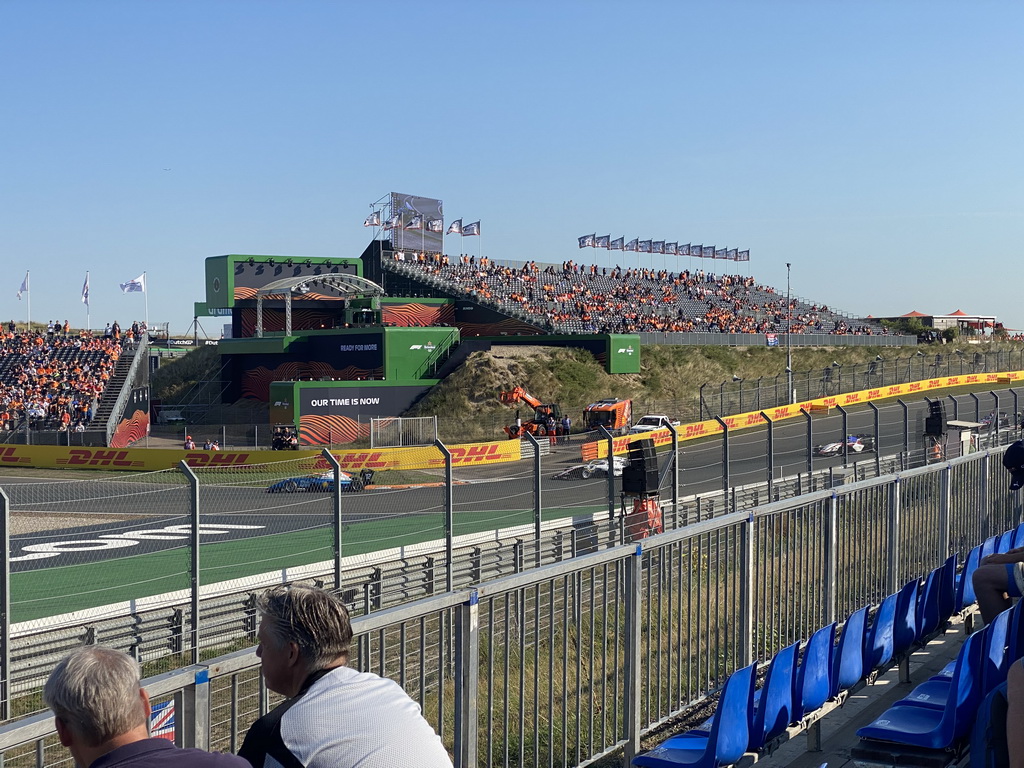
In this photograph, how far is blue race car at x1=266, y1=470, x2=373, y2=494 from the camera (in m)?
12.0

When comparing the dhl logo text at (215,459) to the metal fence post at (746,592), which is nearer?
the metal fence post at (746,592)

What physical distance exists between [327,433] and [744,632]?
37370mm

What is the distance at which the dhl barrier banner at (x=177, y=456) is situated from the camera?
28484mm

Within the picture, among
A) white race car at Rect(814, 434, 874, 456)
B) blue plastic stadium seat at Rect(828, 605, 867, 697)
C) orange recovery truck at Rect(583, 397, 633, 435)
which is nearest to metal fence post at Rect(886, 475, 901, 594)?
blue plastic stadium seat at Rect(828, 605, 867, 697)

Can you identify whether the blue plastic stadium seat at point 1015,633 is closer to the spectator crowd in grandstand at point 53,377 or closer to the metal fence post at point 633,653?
the metal fence post at point 633,653

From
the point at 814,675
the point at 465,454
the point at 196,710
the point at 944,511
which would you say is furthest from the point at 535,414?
the point at 196,710

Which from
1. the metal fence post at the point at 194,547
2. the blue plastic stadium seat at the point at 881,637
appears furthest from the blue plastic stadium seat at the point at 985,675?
the metal fence post at the point at 194,547

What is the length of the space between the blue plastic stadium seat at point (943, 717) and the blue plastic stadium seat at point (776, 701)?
1.42 feet

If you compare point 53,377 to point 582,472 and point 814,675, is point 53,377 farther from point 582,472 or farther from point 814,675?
point 814,675

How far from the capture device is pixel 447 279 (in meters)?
65.8

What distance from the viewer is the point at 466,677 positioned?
4395 mm

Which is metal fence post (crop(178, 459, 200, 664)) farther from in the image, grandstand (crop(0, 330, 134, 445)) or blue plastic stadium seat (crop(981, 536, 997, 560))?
grandstand (crop(0, 330, 134, 445))

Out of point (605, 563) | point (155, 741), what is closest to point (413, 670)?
point (605, 563)

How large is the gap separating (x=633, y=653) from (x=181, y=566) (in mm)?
8239
